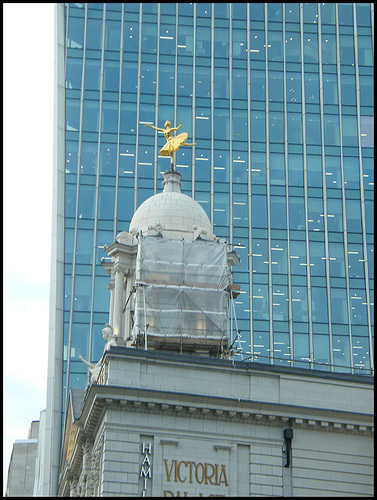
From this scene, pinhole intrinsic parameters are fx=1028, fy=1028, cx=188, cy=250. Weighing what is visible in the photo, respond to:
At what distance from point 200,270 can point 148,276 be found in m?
2.41

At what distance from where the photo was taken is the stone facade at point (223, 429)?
1479 inches

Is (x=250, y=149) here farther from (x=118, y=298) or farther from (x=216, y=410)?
(x=216, y=410)

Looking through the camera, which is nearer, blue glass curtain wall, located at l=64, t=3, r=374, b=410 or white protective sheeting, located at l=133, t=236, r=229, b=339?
white protective sheeting, located at l=133, t=236, r=229, b=339

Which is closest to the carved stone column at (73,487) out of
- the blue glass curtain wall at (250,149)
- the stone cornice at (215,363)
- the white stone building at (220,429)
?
the white stone building at (220,429)

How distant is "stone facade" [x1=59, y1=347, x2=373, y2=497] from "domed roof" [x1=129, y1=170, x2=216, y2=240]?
10178 millimetres

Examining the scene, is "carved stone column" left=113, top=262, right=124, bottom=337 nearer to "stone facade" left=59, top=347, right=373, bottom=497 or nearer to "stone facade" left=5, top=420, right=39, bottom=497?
"stone facade" left=59, top=347, right=373, bottom=497

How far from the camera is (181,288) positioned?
45875 mm

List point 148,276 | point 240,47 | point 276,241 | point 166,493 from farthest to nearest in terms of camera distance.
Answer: point 240,47 → point 276,241 → point 148,276 → point 166,493

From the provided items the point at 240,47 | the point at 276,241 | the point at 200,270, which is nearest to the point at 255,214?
the point at 276,241

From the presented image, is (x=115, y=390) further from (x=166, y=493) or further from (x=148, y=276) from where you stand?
(x=148, y=276)

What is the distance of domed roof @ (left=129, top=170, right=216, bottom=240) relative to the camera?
49031 mm

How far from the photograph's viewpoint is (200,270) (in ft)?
153

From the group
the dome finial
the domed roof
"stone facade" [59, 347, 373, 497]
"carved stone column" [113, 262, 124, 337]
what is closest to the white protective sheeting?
the domed roof

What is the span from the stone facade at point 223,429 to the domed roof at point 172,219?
10.2 metres
